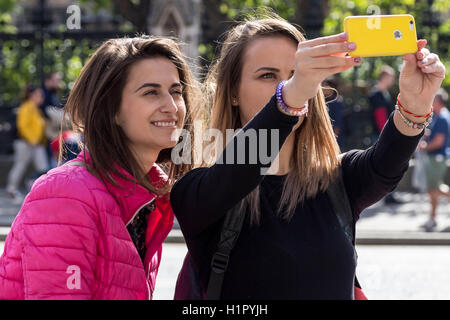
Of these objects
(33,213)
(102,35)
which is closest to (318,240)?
(33,213)

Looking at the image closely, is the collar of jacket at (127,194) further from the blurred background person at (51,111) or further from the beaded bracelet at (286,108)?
the blurred background person at (51,111)

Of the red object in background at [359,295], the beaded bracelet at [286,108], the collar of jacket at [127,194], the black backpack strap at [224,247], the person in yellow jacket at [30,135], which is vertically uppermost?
the person in yellow jacket at [30,135]

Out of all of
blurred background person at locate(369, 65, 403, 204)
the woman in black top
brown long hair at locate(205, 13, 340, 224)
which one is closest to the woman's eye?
the woman in black top

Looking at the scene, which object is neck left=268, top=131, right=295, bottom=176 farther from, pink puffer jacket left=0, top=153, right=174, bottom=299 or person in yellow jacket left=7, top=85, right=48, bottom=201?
person in yellow jacket left=7, top=85, right=48, bottom=201

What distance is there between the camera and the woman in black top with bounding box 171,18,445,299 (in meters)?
1.92

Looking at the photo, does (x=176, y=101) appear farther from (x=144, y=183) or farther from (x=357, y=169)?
(x=357, y=169)

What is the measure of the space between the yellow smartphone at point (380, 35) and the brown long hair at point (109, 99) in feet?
2.52

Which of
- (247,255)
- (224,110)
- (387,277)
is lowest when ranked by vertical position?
(387,277)

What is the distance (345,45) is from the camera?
1.78 meters

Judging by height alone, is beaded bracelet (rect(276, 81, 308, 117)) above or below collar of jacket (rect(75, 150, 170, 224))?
above

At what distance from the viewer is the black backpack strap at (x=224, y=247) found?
2.03m

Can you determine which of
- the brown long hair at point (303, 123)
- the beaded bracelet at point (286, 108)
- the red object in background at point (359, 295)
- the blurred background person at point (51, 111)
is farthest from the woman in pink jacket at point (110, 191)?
the blurred background person at point (51, 111)

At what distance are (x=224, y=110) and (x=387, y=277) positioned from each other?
4860 mm

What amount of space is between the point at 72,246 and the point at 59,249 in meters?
0.03
